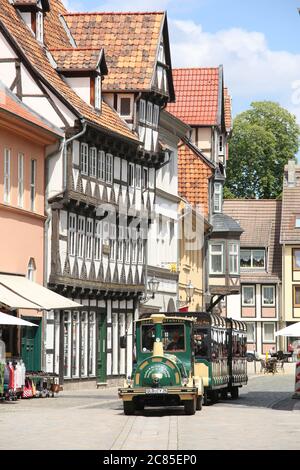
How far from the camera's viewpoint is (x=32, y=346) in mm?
43344

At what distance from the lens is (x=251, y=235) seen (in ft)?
346

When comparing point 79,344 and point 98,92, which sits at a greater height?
point 98,92

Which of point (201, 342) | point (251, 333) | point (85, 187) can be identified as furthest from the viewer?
point (251, 333)

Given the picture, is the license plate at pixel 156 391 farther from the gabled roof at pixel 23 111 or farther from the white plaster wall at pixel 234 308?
the white plaster wall at pixel 234 308

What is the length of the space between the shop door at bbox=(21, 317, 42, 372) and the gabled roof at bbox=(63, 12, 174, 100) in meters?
12.6

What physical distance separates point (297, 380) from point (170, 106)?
33.6 meters

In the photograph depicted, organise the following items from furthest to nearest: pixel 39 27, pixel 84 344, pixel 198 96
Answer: pixel 198 96 < pixel 39 27 < pixel 84 344

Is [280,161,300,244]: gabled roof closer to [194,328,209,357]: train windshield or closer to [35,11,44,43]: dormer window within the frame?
[35,11,44,43]: dormer window

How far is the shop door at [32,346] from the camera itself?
42656 mm

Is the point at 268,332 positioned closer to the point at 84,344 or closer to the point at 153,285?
the point at 153,285

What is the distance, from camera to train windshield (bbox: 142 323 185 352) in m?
32.4

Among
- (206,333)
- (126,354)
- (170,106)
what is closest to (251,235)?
(170,106)

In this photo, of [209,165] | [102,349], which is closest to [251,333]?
[209,165]

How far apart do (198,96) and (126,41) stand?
806 inches
